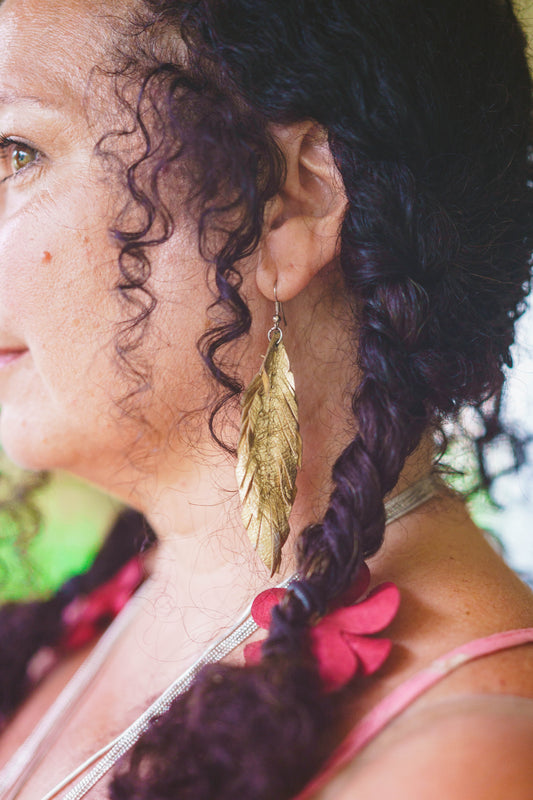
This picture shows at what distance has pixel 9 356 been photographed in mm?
1058

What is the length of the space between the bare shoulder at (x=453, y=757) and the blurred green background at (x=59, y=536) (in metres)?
0.66

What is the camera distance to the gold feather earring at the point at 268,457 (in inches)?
34.9

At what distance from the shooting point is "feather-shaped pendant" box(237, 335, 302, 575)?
886 mm

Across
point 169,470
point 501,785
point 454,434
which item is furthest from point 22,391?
point 501,785

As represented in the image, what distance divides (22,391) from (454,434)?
66cm

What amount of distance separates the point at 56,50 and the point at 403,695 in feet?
2.84

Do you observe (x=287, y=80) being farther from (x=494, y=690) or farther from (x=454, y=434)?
(x=494, y=690)

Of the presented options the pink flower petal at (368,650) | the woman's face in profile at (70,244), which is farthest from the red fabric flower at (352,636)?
the woman's face in profile at (70,244)

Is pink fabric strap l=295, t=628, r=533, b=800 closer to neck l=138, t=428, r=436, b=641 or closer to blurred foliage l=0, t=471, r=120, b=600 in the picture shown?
neck l=138, t=428, r=436, b=641

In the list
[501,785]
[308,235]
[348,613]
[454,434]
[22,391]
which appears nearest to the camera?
[501,785]

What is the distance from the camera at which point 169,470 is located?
1075 mm

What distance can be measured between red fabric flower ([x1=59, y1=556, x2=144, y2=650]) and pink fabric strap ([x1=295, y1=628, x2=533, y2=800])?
0.84 m

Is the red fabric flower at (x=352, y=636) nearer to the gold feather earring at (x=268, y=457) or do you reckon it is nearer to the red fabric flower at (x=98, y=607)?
the gold feather earring at (x=268, y=457)

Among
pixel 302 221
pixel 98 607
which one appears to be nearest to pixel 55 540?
pixel 98 607
